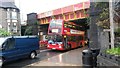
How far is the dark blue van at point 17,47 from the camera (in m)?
13.2

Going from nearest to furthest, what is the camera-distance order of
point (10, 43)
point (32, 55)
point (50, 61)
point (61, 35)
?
1. point (10, 43)
2. point (50, 61)
3. point (32, 55)
4. point (61, 35)

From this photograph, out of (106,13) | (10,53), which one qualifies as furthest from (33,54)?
(106,13)

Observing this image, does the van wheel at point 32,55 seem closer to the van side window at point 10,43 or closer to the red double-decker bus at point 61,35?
the van side window at point 10,43

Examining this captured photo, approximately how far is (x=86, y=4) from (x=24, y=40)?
359 inches

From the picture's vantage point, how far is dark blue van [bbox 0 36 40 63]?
13.2m

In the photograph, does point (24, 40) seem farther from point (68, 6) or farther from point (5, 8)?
point (5, 8)

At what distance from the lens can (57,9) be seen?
26.2 m

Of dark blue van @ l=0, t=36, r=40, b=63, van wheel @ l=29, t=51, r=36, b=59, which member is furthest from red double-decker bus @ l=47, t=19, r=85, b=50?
van wheel @ l=29, t=51, r=36, b=59

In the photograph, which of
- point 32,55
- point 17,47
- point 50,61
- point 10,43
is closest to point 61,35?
point 32,55

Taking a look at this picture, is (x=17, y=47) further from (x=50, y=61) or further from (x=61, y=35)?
(x=61, y=35)

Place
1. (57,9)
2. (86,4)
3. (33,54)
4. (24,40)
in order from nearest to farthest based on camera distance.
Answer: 1. (24,40)
2. (33,54)
3. (86,4)
4. (57,9)

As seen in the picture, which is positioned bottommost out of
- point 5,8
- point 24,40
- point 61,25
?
point 24,40

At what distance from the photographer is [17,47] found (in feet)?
47.1

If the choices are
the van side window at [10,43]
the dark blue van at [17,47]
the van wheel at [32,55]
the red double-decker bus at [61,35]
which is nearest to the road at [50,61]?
the van wheel at [32,55]
